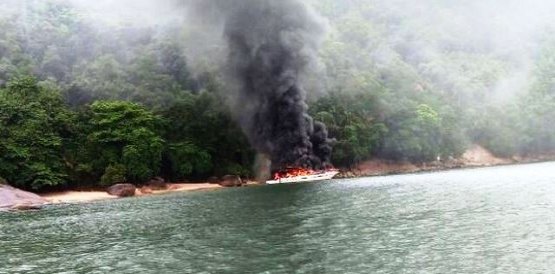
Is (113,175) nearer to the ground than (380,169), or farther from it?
nearer to the ground

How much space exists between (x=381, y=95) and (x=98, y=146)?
76016mm

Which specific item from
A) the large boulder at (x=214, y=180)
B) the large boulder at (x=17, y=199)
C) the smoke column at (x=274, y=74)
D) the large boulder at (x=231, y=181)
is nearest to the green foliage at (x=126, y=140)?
the large boulder at (x=214, y=180)

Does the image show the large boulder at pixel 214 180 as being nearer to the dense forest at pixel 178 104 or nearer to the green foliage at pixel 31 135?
the dense forest at pixel 178 104

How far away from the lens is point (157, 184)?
9825 cm

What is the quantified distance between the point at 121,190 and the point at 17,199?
58.5ft

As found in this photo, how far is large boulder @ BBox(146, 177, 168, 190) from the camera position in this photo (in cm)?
9775

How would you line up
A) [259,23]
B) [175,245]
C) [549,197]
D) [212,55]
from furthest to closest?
[212,55] → [259,23] → [549,197] → [175,245]

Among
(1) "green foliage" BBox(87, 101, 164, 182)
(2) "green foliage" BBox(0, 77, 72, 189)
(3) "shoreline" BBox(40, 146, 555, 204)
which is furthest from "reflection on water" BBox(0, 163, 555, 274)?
(1) "green foliage" BBox(87, 101, 164, 182)

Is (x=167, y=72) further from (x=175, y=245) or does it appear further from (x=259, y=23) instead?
(x=175, y=245)

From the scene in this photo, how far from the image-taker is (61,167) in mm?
90875

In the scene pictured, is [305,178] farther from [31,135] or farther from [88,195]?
[31,135]

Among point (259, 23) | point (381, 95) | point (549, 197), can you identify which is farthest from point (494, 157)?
point (549, 197)

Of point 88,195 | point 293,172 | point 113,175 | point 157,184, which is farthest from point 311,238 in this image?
point 293,172

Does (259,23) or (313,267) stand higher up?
(259,23)
